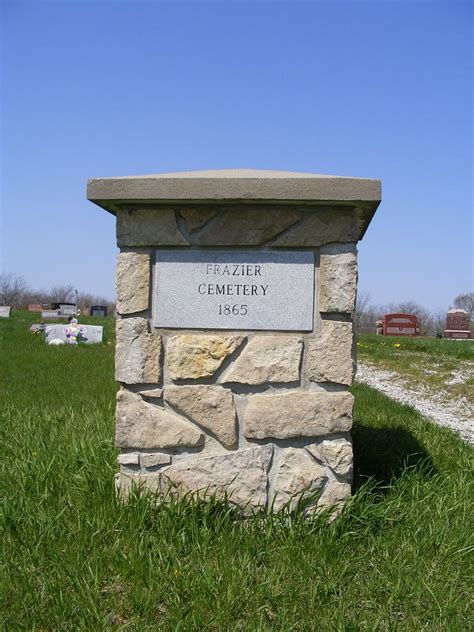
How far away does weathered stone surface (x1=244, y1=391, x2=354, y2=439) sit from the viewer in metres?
3.11

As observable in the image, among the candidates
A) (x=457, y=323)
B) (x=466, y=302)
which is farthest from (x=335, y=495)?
(x=466, y=302)

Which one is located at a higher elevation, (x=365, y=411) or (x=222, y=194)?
(x=222, y=194)

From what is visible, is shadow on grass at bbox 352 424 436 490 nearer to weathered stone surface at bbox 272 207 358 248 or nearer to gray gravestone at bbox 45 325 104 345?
weathered stone surface at bbox 272 207 358 248

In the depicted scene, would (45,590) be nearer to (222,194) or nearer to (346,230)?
(222,194)

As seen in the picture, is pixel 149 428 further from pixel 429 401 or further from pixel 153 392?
pixel 429 401

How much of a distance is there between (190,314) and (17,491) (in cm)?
134

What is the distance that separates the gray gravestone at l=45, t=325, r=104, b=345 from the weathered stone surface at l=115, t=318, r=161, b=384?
35.1ft

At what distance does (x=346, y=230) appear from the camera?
3.13 meters

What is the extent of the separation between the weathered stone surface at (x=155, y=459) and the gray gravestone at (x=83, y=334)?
10.7 metres

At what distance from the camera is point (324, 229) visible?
3.14m

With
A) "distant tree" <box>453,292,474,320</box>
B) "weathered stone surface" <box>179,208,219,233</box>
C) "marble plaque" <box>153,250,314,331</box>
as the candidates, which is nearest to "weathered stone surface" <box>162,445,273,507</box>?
"marble plaque" <box>153,250,314,331</box>

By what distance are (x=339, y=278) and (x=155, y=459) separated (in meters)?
1.29

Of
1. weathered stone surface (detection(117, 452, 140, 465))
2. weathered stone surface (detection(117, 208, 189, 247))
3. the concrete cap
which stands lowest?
weathered stone surface (detection(117, 452, 140, 465))

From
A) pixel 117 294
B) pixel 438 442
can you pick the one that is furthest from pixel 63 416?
pixel 438 442
